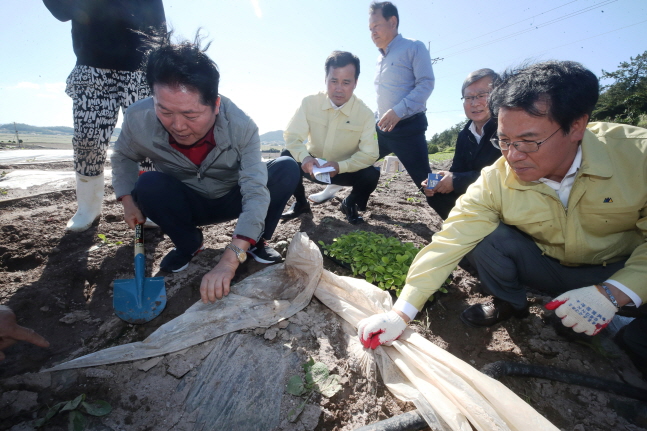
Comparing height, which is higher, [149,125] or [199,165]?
[149,125]

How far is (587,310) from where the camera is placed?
1359 mm

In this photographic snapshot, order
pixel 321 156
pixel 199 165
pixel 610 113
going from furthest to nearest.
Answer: pixel 610 113, pixel 321 156, pixel 199 165

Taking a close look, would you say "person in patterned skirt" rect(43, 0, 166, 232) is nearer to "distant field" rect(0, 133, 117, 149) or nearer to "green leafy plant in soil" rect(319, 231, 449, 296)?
"green leafy plant in soil" rect(319, 231, 449, 296)

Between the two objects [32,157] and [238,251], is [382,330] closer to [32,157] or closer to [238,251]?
[238,251]

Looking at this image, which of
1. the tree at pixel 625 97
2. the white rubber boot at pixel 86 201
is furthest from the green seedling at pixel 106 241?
the tree at pixel 625 97

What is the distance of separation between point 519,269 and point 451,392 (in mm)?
910

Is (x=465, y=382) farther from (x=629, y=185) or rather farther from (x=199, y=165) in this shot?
(x=199, y=165)

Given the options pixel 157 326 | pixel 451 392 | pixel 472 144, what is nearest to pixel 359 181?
pixel 472 144

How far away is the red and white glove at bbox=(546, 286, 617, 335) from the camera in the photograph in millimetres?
1341

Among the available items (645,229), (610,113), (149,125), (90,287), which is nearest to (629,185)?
(645,229)

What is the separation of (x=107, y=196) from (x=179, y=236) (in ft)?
7.28

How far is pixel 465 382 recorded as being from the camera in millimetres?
1277

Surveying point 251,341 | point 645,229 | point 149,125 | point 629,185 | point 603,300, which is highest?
point 149,125

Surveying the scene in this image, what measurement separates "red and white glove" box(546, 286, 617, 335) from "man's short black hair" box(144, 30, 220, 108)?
196 centimetres
